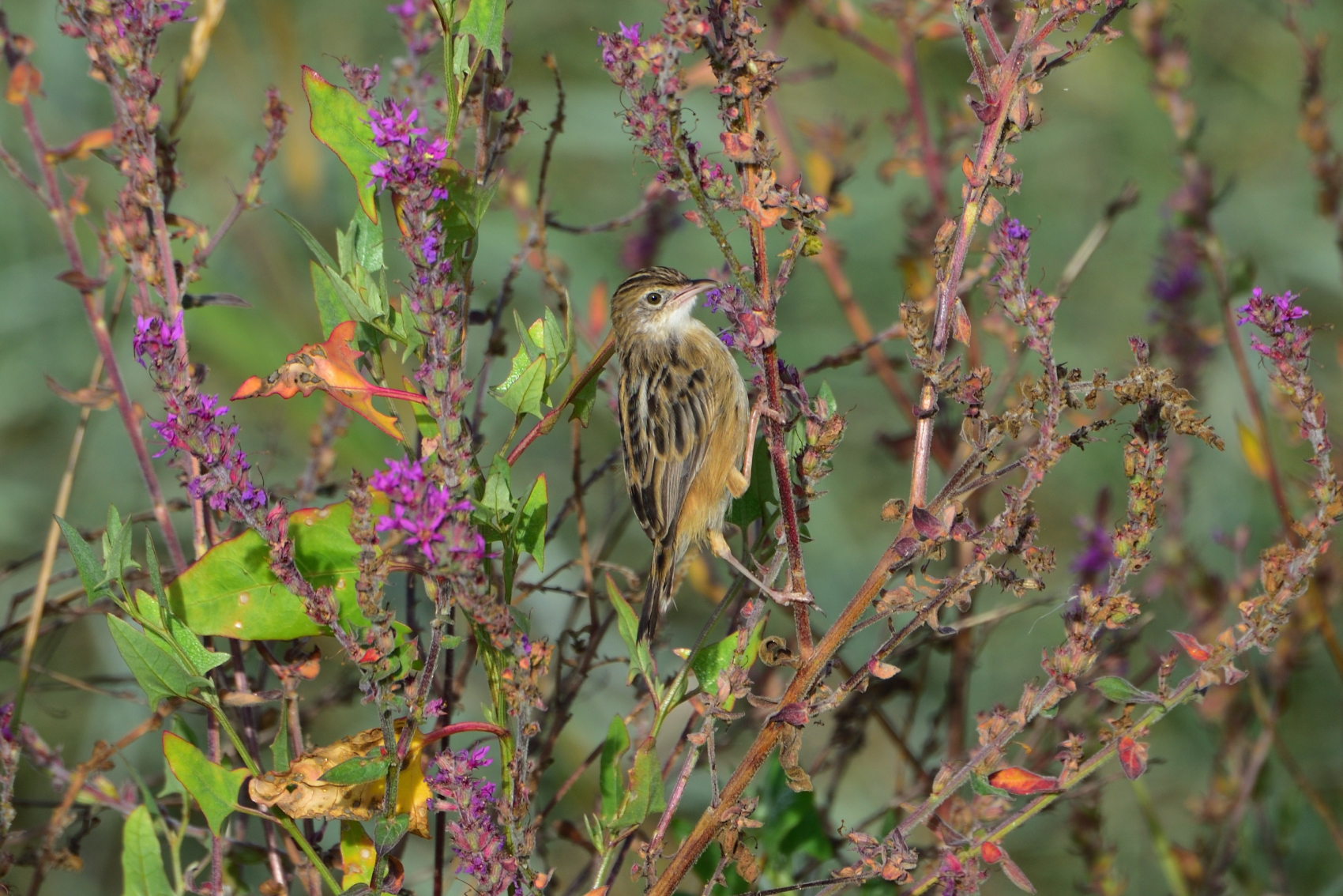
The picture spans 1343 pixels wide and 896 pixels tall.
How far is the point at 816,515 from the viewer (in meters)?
6.44

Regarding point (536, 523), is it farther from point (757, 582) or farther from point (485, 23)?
point (485, 23)

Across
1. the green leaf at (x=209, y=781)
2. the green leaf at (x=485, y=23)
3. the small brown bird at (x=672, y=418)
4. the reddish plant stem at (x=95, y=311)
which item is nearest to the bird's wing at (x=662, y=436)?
the small brown bird at (x=672, y=418)

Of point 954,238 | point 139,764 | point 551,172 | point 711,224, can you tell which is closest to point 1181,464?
point 954,238

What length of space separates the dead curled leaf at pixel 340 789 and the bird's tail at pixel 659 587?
692 millimetres

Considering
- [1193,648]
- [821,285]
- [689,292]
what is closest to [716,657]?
[1193,648]

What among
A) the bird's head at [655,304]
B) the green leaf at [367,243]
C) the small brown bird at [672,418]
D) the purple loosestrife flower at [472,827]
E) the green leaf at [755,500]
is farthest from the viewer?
the bird's head at [655,304]

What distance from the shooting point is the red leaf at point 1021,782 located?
1673mm

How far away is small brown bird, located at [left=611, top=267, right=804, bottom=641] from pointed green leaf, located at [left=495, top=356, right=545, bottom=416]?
0.81 metres

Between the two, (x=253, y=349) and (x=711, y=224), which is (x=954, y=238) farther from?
(x=253, y=349)

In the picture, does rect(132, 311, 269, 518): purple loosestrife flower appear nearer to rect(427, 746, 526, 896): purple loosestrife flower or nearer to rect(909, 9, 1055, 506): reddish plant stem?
rect(427, 746, 526, 896): purple loosestrife flower

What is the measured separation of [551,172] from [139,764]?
162 inches

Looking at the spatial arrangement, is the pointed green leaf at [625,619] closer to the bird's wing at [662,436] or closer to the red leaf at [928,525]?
the red leaf at [928,525]

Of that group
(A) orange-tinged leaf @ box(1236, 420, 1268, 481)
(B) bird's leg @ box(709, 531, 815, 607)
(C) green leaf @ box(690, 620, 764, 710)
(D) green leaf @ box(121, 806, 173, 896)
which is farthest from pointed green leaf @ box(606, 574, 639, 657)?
(A) orange-tinged leaf @ box(1236, 420, 1268, 481)

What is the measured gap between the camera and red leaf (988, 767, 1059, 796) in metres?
1.67
